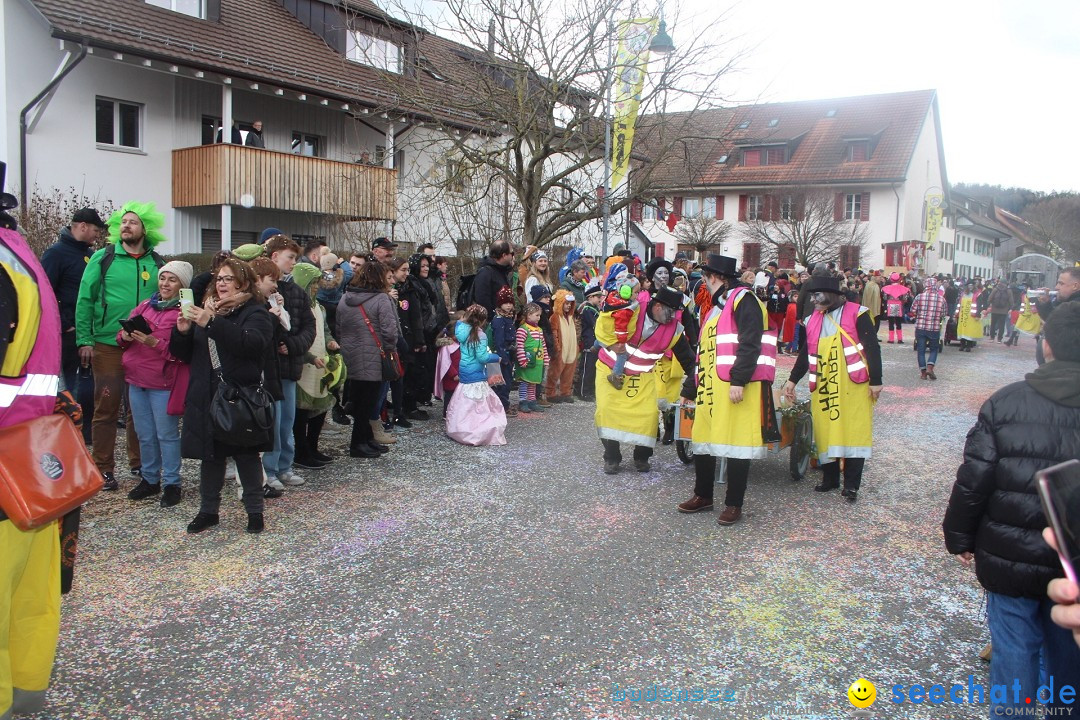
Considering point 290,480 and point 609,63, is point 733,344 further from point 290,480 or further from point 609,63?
point 609,63

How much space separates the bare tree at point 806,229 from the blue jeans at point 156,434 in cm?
3844

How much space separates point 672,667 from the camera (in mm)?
3586

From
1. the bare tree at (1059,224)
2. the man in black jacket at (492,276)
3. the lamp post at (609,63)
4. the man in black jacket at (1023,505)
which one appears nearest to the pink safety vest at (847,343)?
the man in black jacket at (1023,505)

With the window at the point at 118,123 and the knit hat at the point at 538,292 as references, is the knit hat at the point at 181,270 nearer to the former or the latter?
the knit hat at the point at 538,292

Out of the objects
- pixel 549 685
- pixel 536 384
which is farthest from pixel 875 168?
pixel 549 685

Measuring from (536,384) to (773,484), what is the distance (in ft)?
13.1

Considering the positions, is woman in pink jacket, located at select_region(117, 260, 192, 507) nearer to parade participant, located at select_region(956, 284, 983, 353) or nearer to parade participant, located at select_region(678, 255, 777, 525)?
parade participant, located at select_region(678, 255, 777, 525)

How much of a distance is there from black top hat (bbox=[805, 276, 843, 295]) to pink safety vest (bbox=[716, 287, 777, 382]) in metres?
0.98

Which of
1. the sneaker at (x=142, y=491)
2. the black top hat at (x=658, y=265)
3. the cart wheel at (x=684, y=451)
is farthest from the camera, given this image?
the black top hat at (x=658, y=265)

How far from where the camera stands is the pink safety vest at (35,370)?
272cm

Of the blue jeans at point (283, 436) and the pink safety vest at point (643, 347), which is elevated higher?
the pink safety vest at point (643, 347)

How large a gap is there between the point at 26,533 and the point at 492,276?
6.77 metres

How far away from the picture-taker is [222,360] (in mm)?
4980

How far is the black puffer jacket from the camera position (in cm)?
267
